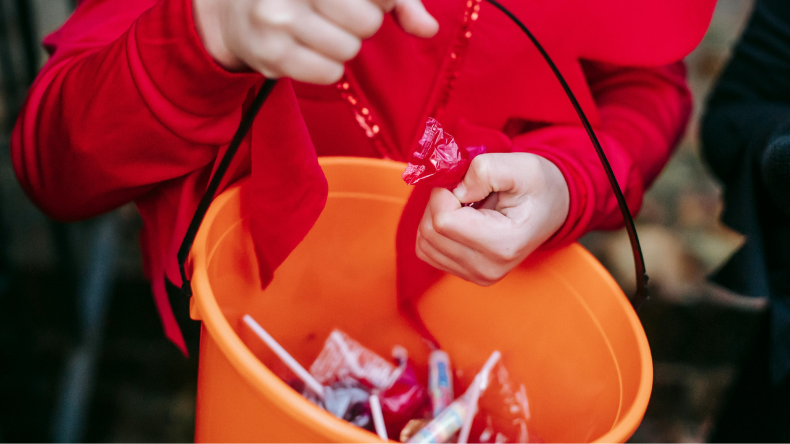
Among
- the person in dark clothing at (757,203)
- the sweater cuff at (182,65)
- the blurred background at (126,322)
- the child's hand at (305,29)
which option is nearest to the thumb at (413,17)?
the child's hand at (305,29)

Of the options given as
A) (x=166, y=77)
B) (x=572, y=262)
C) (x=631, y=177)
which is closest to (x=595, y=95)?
(x=631, y=177)

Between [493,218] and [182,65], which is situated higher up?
[182,65]

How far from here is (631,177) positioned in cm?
56

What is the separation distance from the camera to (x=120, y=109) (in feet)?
1.35

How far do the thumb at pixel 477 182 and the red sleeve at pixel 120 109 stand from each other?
18cm

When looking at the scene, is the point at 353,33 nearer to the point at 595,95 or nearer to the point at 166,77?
the point at 166,77

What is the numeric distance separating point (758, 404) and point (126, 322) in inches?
45.5

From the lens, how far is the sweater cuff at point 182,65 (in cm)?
37

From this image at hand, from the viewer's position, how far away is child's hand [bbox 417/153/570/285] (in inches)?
17.1

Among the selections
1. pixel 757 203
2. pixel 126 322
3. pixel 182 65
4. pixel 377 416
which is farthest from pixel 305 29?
pixel 126 322

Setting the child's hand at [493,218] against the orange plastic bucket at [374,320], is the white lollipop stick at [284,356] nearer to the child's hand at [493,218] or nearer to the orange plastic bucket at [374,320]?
the orange plastic bucket at [374,320]

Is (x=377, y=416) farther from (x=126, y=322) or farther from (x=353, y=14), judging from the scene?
(x=126, y=322)

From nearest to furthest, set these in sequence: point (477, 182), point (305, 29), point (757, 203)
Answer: point (305, 29) < point (477, 182) < point (757, 203)

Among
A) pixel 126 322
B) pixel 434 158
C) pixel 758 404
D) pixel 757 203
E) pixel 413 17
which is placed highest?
pixel 413 17
